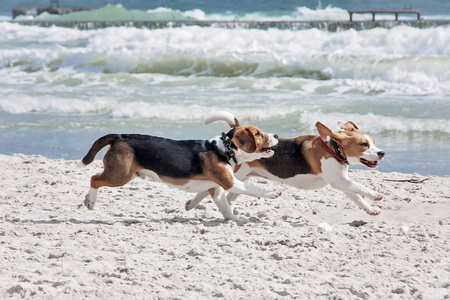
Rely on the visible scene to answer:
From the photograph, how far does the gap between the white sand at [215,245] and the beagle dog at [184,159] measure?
35cm

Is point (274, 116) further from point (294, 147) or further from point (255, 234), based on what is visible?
point (255, 234)

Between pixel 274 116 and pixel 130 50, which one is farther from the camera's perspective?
pixel 130 50

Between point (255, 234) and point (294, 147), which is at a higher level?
point (294, 147)

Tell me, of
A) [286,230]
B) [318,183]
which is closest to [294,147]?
[318,183]

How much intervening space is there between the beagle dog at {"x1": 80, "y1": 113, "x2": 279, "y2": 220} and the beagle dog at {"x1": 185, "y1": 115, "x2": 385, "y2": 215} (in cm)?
31

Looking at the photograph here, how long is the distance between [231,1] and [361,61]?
24.7 m

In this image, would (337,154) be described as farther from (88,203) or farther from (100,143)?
(88,203)

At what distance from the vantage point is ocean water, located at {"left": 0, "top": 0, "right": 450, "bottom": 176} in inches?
386

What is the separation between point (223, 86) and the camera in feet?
48.8

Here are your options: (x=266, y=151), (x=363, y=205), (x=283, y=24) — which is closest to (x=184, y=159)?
(x=266, y=151)

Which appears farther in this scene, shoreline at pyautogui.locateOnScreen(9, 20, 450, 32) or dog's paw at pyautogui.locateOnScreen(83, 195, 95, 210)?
shoreline at pyautogui.locateOnScreen(9, 20, 450, 32)

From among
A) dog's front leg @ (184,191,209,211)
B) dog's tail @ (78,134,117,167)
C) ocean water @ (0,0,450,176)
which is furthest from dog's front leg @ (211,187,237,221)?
ocean water @ (0,0,450,176)

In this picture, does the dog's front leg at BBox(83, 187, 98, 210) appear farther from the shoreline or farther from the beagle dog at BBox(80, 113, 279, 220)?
the shoreline

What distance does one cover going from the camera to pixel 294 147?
552cm
